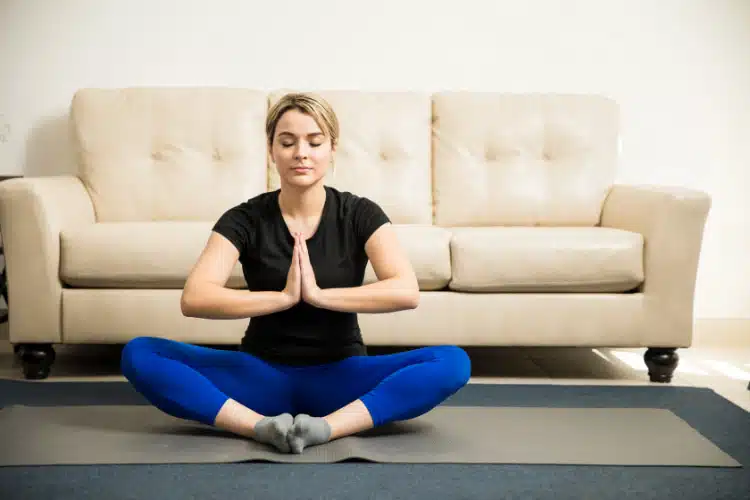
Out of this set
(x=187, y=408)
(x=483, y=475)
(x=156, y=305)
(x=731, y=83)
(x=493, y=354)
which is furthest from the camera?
(x=731, y=83)

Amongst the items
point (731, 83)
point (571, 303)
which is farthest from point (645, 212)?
point (731, 83)

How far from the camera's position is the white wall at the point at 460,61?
355cm

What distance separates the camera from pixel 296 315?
204 centimetres

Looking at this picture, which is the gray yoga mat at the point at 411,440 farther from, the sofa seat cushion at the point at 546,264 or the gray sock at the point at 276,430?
the sofa seat cushion at the point at 546,264

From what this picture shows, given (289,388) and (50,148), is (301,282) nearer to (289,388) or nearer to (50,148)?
(289,388)

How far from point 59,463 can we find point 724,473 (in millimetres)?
1410

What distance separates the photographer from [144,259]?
8.78 ft

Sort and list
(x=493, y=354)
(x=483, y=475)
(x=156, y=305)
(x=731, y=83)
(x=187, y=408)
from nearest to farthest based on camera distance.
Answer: (x=483, y=475) → (x=187, y=408) → (x=156, y=305) → (x=493, y=354) → (x=731, y=83)

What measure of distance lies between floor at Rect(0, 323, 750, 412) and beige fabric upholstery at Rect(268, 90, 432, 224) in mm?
596

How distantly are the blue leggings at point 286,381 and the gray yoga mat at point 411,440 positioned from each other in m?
0.09

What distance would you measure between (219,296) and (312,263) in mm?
234

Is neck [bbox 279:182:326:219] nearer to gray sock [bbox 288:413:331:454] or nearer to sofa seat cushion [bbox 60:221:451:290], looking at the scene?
gray sock [bbox 288:413:331:454]

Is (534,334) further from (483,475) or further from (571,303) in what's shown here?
(483,475)

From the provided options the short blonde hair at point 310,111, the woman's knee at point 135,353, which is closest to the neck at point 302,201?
the short blonde hair at point 310,111
